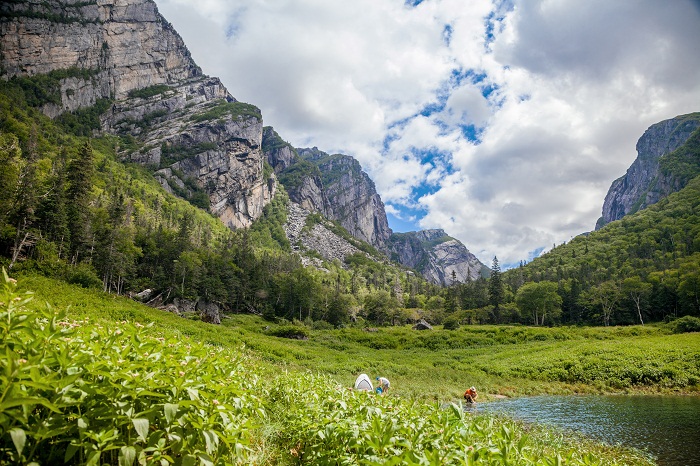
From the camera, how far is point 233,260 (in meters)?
102

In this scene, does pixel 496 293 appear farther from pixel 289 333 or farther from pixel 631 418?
pixel 631 418

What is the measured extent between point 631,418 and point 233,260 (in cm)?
9570

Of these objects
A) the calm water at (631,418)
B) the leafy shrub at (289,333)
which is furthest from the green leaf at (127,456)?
the leafy shrub at (289,333)

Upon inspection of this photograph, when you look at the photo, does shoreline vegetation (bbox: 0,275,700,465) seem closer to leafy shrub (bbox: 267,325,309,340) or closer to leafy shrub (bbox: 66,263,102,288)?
leafy shrub (bbox: 66,263,102,288)

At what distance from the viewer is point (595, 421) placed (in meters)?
19.5

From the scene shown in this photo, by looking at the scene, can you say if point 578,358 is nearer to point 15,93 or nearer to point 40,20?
point 15,93

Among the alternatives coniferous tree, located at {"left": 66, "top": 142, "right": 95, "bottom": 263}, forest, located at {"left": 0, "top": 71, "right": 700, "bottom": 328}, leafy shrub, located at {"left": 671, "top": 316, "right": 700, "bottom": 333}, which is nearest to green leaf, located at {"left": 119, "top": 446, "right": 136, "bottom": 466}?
forest, located at {"left": 0, "top": 71, "right": 700, "bottom": 328}

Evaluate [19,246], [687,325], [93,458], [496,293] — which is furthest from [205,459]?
[496,293]

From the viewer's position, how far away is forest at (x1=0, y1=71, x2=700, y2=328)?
49562 millimetres

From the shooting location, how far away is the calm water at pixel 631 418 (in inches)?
569

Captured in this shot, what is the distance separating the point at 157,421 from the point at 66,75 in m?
256

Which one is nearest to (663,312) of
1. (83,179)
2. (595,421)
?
(595,421)

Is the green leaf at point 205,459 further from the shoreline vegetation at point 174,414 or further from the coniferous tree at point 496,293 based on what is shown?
the coniferous tree at point 496,293

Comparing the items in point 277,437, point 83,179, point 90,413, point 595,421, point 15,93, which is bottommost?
point 595,421
